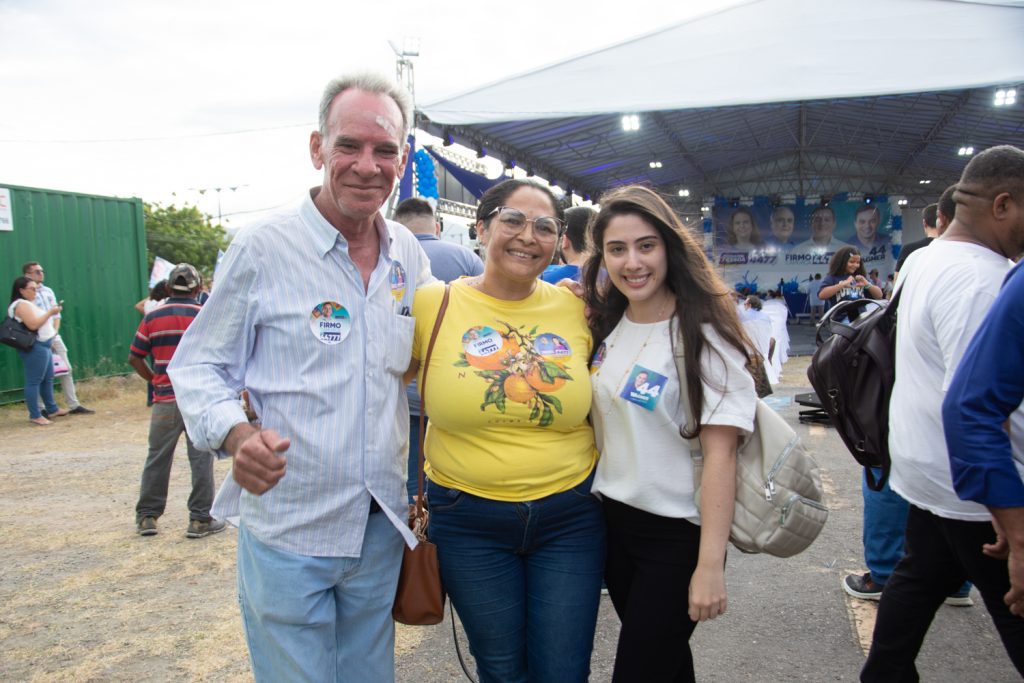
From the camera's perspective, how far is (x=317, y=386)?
5.99 feet

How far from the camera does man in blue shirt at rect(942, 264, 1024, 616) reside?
1.84 metres

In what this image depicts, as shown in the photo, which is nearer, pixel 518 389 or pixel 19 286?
pixel 518 389

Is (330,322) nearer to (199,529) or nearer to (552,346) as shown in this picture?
(552,346)

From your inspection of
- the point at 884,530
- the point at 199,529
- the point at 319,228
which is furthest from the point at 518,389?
the point at 199,529

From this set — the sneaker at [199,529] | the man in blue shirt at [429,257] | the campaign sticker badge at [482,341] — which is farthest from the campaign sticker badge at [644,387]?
the sneaker at [199,529]

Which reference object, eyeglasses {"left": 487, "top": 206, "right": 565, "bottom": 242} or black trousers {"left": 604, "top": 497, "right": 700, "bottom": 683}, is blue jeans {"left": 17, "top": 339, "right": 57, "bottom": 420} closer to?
eyeglasses {"left": 487, "top": 206, "right": 565, "bottom": 242}

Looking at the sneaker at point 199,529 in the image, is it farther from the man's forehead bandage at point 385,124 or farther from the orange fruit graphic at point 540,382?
the man's forehead bandage at point 385,124

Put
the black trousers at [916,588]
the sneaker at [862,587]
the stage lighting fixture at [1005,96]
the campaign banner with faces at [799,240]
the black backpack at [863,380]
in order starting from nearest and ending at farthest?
the black trousers at [916,588], the black backpack at [863,380], the sneaker at [862,587], the stage lighting fixture at [1005,96], the campaign banner with faces at [799,240]

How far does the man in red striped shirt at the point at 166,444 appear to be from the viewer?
5.18 meters

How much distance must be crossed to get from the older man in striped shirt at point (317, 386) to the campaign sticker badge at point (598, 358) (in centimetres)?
63

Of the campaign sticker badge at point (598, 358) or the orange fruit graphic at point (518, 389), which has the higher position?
the campaign sticker badge at point (598, 358)

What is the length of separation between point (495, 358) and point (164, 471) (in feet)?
13.5

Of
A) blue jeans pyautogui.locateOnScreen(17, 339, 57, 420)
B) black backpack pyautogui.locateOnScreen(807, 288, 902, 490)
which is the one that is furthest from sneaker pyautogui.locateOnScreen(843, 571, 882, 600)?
blue jeans pyautogui.locateOnScreen(17, 339, 57, 420)

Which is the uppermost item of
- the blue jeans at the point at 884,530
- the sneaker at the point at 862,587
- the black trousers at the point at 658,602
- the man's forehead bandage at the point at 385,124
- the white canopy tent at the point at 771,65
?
the white canopy tent at the point at 771,65
